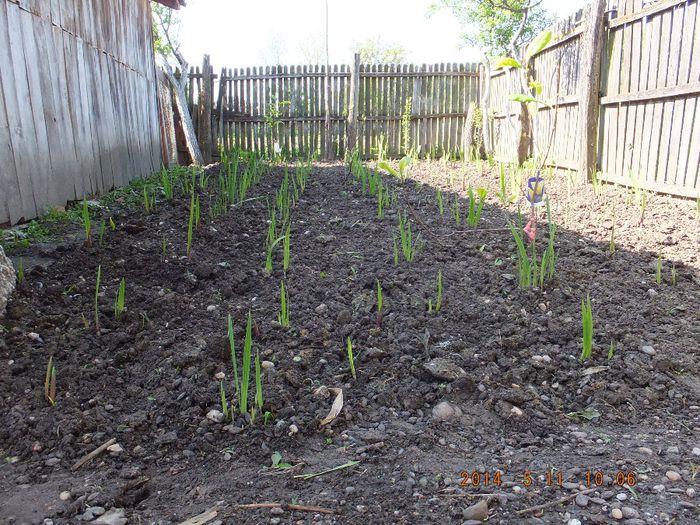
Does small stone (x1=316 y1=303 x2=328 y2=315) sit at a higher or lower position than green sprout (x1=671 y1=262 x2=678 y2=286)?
lower

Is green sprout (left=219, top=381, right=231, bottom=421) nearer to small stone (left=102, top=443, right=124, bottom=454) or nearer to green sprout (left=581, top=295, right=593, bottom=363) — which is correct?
small stone (left=102, top=443, right=124, bottom=454)

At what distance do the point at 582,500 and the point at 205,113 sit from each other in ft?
31.0

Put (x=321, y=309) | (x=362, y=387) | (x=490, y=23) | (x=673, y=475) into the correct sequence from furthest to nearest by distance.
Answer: (x=490, y=23)
(x=321, y=309)
(x=362, y=387)
(x=673, y=475)

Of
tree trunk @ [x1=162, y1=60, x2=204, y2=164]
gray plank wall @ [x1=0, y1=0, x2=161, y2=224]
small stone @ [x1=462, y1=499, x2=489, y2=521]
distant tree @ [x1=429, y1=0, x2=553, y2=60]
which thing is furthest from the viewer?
distant tree @ [x1=429, y1=0, x2=553, y2=60]

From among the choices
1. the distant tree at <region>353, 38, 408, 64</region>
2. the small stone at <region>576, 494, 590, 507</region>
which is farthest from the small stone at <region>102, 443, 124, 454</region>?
the distant tree at <region>353, 38, 408, 64</region>

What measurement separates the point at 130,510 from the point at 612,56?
5504 mm

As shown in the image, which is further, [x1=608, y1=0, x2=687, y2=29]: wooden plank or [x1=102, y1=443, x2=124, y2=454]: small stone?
[x1=608, y1=0, x2=687, y2=29]: wooden plank

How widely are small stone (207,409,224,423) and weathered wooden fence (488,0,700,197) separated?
269 cm

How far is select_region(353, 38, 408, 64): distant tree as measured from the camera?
3488 cm

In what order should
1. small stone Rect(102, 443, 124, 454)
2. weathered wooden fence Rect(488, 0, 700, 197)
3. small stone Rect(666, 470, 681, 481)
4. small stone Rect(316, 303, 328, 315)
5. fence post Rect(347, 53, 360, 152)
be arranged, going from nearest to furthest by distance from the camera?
small stone Rect(666, 470, 681, 481) < small stone Rect(102, 443, 124, 454) < small stone Rect(316, 303, 328, 315) < weathered wooden fence Rect(488, 0, 700, 197) < fence post Rect(347, 53, 360, 152)

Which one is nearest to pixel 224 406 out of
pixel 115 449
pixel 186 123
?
pixel 115 449

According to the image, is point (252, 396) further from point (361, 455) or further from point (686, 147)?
point (686, 147)

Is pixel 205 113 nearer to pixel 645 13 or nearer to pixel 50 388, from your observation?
pixel 645 13

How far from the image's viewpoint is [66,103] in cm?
381
